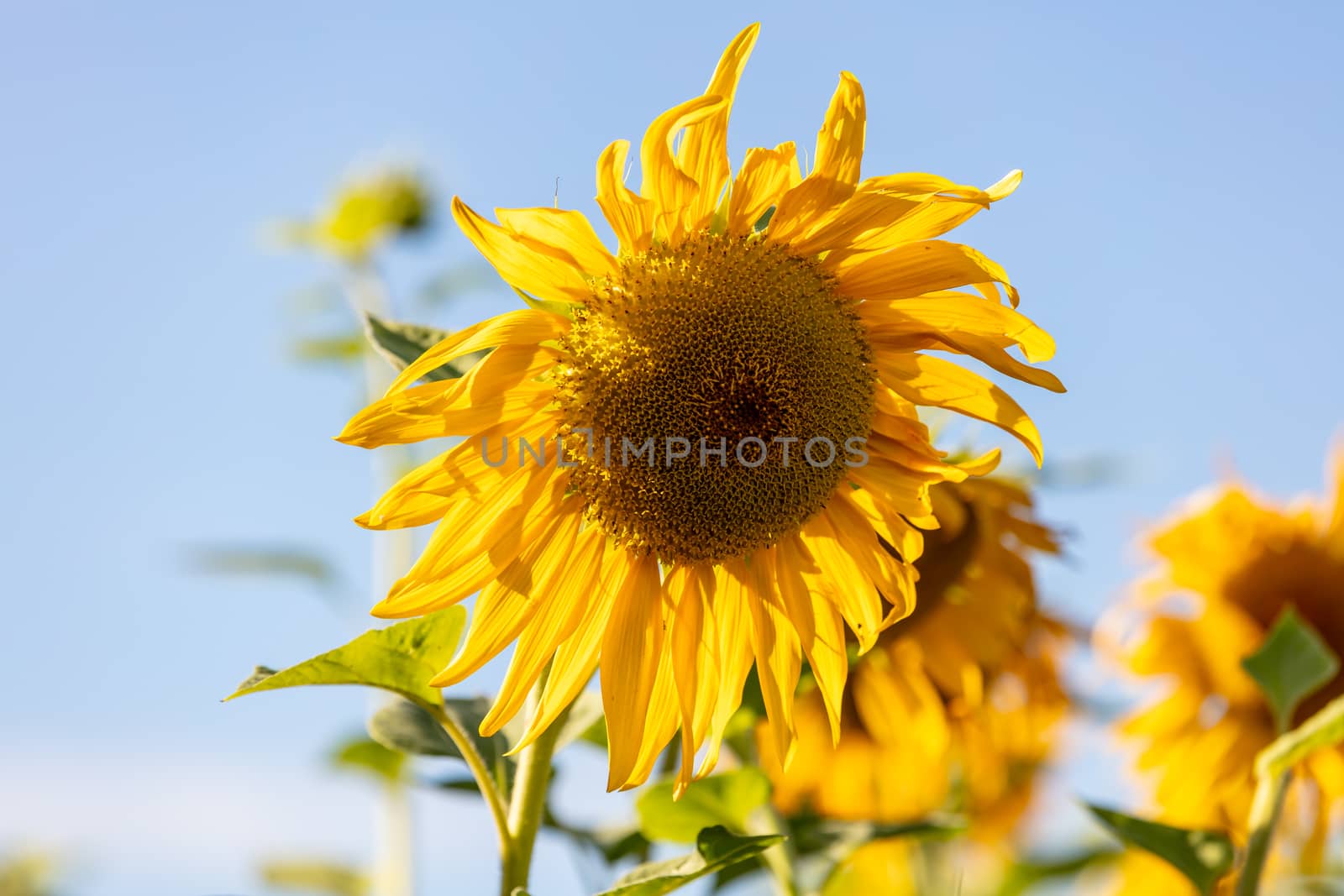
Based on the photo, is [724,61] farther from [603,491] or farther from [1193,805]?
[1193,805]

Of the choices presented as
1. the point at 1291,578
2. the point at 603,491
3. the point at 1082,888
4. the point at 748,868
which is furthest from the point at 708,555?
the point at 1291,578

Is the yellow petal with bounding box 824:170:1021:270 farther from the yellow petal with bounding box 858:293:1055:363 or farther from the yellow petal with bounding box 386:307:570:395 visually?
the yellow petal with bounding box 386:307:570:395

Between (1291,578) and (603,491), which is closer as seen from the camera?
(603,491)

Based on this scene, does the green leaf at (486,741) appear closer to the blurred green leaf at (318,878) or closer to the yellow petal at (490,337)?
the yellow petal at (490,337)

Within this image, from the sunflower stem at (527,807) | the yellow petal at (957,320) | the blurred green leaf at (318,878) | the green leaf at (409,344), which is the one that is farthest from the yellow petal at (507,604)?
the blurred green leaf at (318,878)

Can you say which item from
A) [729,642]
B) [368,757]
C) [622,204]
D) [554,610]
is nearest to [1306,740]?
[729,642]

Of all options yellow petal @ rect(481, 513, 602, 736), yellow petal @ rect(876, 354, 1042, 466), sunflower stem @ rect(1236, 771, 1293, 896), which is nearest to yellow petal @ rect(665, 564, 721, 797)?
yellow petal @ rect(481, 513, 602, 736)

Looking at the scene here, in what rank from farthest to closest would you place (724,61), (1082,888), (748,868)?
1. (1082,888)
2. (748,868)
3. (724,61)
